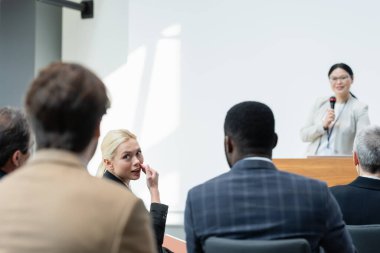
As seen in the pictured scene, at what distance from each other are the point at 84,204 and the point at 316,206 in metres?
1.11

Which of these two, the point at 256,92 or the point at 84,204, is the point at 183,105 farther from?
the point at 84,204

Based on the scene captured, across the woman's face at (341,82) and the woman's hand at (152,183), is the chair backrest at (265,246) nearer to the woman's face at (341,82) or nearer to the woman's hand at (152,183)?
the woman's hand at (152,183)

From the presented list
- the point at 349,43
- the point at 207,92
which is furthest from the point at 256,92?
the point at 349,43

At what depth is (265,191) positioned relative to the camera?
89.7 inches

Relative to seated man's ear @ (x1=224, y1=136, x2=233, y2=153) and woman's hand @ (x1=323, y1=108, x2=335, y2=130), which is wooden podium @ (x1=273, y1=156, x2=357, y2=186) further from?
seated man's ear @ (x1=224, y1=136, x2=233, y2=153)

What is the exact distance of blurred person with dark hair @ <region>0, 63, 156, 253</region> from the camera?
1.33 m

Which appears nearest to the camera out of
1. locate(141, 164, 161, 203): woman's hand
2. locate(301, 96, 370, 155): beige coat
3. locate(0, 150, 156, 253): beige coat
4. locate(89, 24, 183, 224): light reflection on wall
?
locate(0, 150, 156, 253): beige coat

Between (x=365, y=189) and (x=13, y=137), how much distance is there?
1512 millimetres

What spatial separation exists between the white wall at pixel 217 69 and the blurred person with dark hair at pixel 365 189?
170 inches

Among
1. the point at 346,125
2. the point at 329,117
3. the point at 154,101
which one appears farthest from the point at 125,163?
the point at 154,101

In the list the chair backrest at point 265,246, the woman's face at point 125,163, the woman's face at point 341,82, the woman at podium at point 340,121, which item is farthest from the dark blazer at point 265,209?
the woman's face at point 341,82

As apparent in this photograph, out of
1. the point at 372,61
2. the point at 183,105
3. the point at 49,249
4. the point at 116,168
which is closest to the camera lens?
the point at 49,249

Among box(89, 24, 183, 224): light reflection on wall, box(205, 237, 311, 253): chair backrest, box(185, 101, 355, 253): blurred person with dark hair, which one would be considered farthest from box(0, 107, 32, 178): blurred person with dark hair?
box(89, 24, 183, 224): light reflection on wall

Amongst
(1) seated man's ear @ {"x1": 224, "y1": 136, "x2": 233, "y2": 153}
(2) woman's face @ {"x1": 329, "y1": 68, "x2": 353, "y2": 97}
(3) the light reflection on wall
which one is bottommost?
(3) the light reflection on wall
